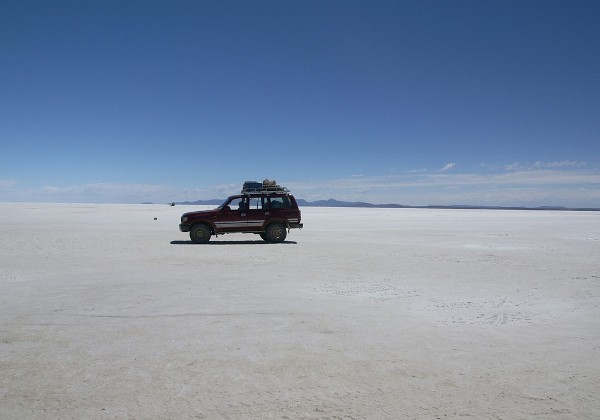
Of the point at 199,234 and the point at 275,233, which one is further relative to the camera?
the point at 275,233

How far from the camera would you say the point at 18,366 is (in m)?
4.48

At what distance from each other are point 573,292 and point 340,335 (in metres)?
5.75

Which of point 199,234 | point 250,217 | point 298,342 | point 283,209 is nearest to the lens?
point 298,342

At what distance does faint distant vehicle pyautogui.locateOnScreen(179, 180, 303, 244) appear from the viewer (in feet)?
58.1

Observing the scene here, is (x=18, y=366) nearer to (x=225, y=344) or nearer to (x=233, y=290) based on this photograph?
(x=225, y=344)

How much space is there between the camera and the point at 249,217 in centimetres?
1784

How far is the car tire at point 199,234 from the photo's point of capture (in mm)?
17625

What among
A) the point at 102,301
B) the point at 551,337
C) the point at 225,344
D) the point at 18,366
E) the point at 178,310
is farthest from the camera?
the point at 102,301

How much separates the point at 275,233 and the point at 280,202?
4.48ft

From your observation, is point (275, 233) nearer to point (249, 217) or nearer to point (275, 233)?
point (275, 233)

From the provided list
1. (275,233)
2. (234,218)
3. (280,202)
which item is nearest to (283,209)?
(280,202)

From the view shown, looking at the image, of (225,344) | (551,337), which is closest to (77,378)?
(225,344)

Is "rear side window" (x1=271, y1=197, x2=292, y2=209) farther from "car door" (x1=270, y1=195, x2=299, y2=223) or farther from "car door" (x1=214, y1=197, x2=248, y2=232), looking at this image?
"car door" (x1=214, y1=197, x2=248, y2=232)

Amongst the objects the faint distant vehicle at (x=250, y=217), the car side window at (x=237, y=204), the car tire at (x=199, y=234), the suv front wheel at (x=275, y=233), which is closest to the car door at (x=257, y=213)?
the faint distant vehicle at (x=250, y=217)
